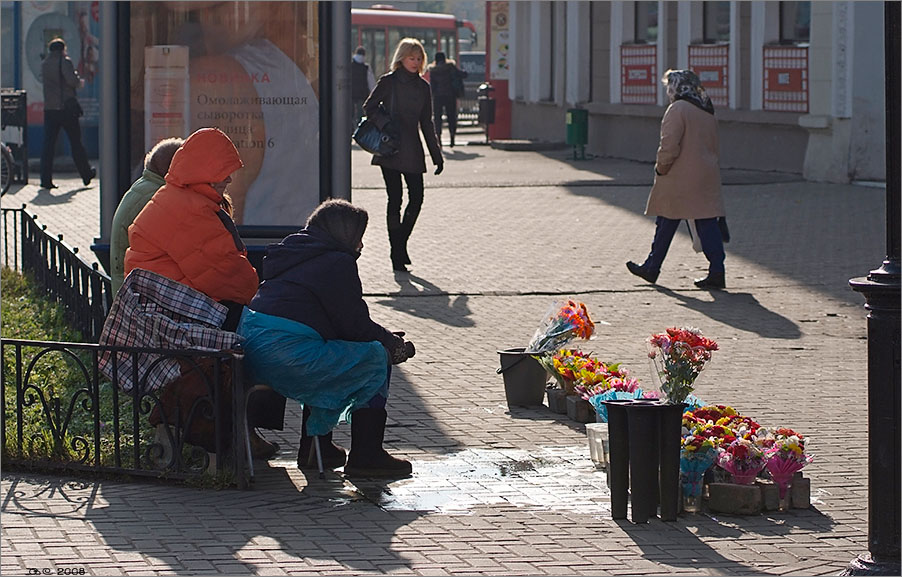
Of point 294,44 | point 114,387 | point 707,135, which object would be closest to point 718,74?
point 707,135

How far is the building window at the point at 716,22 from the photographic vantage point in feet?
83.7

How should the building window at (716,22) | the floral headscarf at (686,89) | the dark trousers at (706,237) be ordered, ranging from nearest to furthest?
1. the floral headscarf at (686,89)
2. the dark trousers at (706,237)
3. the building window at (716,22)

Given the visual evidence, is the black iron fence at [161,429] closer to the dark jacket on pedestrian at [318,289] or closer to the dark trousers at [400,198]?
the dark jacket on pedestrian at [318,289]

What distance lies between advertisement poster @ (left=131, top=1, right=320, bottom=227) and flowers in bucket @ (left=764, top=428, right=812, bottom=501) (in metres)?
4.95

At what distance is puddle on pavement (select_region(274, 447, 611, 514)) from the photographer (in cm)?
619

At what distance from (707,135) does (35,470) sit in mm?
7011

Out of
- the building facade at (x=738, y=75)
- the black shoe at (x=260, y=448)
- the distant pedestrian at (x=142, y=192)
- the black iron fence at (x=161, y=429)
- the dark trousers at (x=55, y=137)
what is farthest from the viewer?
the dark trousers at (x=55, y=137)

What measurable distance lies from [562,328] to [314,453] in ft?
6.06

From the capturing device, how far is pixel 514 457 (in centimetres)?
703

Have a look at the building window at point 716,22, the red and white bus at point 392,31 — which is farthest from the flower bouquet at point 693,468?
the red and white bus at point 392,31

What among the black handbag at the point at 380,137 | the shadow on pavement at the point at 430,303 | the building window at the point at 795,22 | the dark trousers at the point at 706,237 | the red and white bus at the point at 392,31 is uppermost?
the red and white bus at the point at 392,31

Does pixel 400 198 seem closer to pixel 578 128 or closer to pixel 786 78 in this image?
pixel 786 78

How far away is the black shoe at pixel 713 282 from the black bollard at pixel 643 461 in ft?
22.1

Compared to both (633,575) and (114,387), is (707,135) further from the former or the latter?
(633,575)
